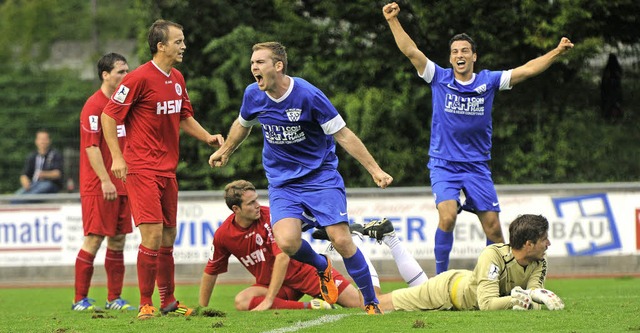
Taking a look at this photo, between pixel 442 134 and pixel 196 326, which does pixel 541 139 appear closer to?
pixel 442 134

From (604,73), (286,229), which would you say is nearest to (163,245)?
(286,229)

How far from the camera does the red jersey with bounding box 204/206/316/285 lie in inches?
401

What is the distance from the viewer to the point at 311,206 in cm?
840

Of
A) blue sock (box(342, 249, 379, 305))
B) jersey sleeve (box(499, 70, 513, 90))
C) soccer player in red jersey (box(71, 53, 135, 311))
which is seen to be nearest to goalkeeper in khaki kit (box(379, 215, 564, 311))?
blue sock (box(342, 249, 379, 305))

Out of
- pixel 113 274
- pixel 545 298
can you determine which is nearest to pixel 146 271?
pixel 113 274

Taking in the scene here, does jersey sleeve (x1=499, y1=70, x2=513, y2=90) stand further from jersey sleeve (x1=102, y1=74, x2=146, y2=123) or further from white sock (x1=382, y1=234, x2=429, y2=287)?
jersey sleeve (x1=102, y1=74, x2=146, y2=123)

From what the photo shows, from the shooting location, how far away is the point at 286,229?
8.29 metres

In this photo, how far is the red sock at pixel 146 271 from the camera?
878 centimetres

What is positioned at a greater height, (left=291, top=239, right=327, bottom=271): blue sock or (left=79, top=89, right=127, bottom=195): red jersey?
(left=79, top=89, right=127, bottom=195): red jersey

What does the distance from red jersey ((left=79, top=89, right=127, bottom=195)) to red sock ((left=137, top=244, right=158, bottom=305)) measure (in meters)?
1.46

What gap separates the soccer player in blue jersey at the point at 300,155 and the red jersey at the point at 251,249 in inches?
62.5

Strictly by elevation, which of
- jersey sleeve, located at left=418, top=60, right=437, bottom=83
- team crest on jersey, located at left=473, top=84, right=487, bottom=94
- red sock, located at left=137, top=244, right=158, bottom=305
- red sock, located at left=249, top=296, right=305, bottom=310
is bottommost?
red sock, located at left=249, top=296, right=305, bottom=310

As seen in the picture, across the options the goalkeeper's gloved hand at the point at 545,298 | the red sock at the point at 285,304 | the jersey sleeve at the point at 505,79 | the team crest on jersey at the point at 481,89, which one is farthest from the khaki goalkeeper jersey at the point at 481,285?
the jersey sleeve at the point at 505,79

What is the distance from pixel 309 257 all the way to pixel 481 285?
1.36 m
